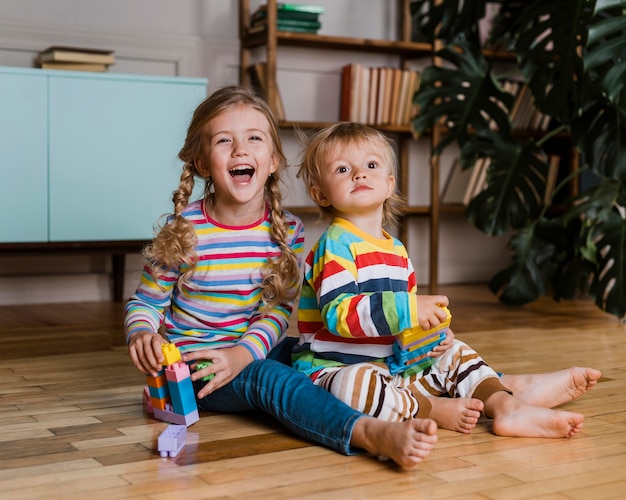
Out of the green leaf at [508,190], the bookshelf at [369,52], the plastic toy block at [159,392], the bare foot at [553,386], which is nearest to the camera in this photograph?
the plastic toy block at [159,392]

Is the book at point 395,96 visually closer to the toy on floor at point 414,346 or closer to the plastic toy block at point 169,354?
the toy on floor at point 414,346

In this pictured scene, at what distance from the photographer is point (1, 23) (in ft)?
11.5

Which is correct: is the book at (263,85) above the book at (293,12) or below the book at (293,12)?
below

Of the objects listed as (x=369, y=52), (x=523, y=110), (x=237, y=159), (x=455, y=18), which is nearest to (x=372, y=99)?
(x=369, y=52)

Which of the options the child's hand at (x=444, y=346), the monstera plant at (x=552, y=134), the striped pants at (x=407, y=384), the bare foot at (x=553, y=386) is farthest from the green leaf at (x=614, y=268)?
the child's hand at (x=444, y=346)

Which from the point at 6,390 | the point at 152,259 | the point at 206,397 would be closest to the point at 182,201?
the point at 152,259

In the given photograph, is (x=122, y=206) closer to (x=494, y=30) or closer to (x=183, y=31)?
(x=183, y=31)

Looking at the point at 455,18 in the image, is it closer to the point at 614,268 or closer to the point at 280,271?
the point at 614,268

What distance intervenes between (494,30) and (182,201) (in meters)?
2.56

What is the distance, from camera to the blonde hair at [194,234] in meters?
1.75

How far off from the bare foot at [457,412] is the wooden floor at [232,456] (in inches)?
0.6

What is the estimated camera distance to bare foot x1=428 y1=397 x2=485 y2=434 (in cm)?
162

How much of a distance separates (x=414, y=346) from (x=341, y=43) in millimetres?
2601

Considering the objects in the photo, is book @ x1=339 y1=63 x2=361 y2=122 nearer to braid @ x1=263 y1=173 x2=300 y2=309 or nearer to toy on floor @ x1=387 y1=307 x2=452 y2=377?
braid @ x1=263 y1=173 x2=300 y2=309
